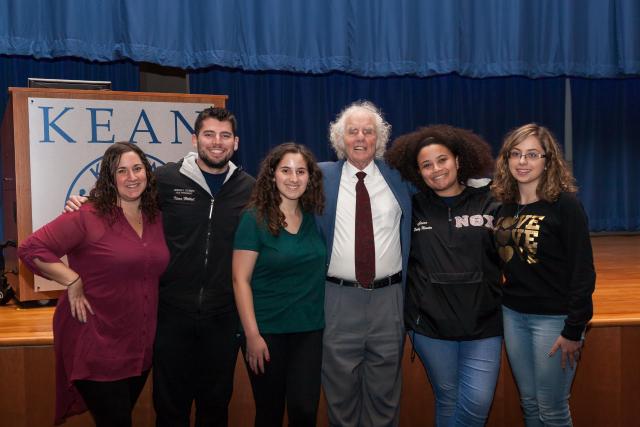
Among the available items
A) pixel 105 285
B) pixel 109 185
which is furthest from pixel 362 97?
pixel 105 285

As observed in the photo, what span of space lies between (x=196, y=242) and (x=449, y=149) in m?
0.97

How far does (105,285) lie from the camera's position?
1.84m

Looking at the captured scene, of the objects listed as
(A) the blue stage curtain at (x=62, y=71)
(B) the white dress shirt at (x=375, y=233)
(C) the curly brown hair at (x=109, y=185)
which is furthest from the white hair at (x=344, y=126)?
(A) the blue stage curtain at (x=62, y=71)

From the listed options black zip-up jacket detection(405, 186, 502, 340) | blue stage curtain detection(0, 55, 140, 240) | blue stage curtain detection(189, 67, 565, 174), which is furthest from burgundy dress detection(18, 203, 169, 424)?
blue stage curtain detection(189, 67, 565, 174)

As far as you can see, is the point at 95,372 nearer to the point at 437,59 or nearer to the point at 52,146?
the point at 52,146

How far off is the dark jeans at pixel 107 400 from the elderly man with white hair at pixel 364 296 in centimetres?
69

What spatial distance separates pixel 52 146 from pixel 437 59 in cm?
296

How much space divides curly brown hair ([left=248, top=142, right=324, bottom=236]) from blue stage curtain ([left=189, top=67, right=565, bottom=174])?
332cm

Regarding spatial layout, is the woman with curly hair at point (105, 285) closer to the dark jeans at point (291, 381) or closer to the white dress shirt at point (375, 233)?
the dark jeans at point (291, 381)

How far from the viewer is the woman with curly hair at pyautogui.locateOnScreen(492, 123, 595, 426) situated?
1.80 metres

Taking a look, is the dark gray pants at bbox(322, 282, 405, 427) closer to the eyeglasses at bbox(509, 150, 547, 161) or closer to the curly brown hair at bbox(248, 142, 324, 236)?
A: the curly brown hair at bbox(248, 142, 324, 236)

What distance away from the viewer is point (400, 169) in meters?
2.15

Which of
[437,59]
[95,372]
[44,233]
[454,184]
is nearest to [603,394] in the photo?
[454,184]

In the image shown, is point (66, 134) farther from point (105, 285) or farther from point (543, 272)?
point (543, 272)
